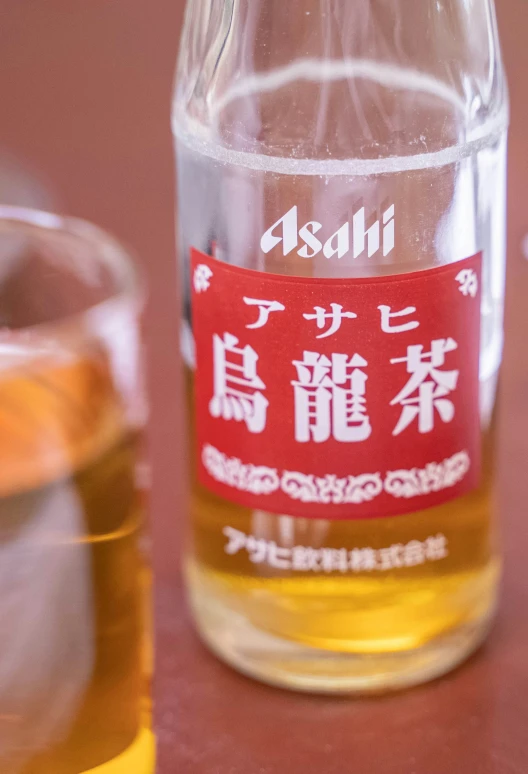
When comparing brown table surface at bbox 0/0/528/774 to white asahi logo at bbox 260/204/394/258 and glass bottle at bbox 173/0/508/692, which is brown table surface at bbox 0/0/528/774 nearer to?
glass bottle at bbox 173/0/508/692

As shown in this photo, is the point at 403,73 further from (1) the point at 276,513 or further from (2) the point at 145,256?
(2) the point at 145,256

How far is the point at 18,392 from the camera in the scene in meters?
0.35

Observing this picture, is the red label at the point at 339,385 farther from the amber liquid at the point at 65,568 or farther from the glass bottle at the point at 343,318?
the amber liquid at the point at 65,568

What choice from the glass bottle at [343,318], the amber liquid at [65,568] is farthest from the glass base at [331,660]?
the amber liquid at [65,568]

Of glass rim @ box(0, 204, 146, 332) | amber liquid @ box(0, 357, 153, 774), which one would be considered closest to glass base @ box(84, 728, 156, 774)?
amber liquid @ box(0, 357, 153, 774)

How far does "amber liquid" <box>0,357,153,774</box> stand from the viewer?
1.16 feet

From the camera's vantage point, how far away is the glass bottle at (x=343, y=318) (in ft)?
1.51

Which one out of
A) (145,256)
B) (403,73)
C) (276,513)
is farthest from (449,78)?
(145,256)

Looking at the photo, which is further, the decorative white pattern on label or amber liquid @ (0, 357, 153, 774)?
the decorative white pattern on label

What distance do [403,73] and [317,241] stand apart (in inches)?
2.9

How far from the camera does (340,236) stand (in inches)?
18.1

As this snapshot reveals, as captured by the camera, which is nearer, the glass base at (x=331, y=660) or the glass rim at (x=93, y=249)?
the glass rim at (x=93, y=249)

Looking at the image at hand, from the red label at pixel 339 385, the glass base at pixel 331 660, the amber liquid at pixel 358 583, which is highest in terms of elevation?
the red label at pixel 339 385

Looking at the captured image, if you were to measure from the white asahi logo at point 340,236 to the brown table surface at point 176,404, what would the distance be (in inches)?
6.7
